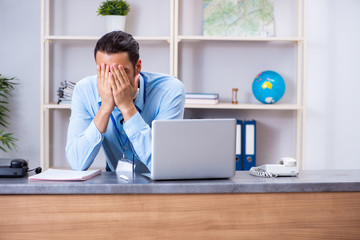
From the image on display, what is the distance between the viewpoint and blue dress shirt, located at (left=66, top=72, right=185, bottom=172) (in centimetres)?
202

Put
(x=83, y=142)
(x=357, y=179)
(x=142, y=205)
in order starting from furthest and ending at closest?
(x=83, y=142) → (x=357, y=179) → (x=142, y=205)

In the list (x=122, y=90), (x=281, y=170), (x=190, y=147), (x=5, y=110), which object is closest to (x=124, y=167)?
(x=122, y=90)

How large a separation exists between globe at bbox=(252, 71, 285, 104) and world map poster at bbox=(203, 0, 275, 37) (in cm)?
33

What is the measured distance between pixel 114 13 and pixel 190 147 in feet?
7.19

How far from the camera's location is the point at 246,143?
3.53 meters

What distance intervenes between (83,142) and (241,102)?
79.7 inches

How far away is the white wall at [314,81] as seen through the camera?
12.4 feet

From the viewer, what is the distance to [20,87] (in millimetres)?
3799

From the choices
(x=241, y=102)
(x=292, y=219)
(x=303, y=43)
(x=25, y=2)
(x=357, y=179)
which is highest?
(x=25, y=2)

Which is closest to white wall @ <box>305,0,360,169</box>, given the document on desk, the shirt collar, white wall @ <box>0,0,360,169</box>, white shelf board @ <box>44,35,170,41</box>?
white wall @ <box>0,0,360,169</box>

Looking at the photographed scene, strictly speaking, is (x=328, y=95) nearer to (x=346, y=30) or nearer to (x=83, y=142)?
(x=346, y=30)

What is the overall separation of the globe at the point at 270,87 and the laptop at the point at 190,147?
78.7 inches

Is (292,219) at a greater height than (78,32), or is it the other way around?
(78,32)

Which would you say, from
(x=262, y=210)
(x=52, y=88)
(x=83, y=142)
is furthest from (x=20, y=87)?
(x=262, y=210)
